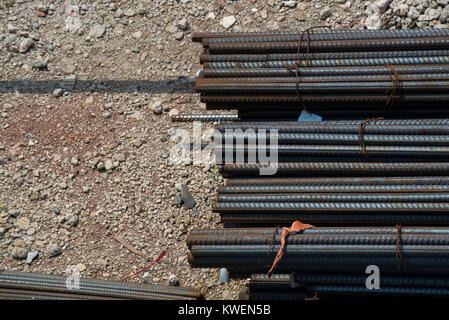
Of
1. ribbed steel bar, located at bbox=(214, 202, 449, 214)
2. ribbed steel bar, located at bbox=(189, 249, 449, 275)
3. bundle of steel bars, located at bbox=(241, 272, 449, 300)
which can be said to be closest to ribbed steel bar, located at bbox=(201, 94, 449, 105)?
ribbed steel bar, located at bbox=(214, 202, 449, 214)

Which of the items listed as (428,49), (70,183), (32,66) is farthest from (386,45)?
(32,66)

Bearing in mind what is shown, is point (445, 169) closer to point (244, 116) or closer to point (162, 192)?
point (244, 116)

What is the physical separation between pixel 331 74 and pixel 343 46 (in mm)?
441

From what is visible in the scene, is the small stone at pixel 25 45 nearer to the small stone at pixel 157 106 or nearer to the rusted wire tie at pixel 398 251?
the small stone at pixel 157 106

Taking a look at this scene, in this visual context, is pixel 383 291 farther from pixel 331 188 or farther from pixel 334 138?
pixel 334 138

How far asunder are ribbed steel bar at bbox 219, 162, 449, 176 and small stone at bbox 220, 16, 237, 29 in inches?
127

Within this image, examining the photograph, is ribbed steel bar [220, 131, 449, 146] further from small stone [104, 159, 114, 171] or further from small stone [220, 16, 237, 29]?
small stone [220, 16, 237, 29]

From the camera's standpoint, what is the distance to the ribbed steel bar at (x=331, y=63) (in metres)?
5.81

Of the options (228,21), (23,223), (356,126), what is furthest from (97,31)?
(356,126)

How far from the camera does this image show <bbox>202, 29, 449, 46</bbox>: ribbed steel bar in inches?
237

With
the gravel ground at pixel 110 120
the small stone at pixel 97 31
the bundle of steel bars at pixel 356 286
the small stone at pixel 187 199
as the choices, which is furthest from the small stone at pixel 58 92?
the bundle of steel bars at pixel 356 286

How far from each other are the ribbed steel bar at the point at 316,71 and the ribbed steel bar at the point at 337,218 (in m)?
1.65

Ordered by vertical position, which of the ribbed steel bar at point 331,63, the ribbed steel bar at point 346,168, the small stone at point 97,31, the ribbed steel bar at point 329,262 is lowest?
the ribbed steel bar at point 329,262

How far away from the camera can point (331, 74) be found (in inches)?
231
